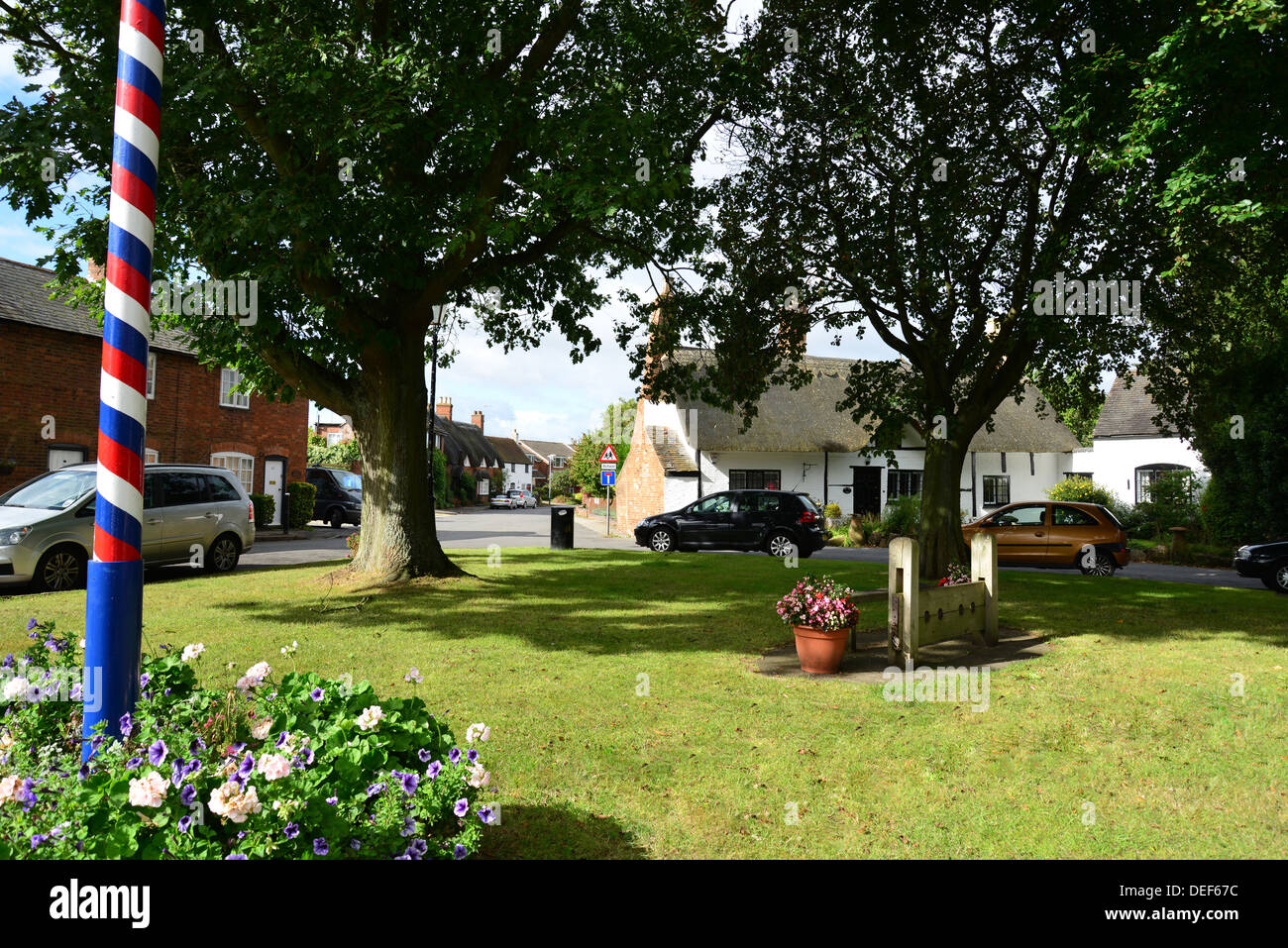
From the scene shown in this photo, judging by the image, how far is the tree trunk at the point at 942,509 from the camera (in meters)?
15.2

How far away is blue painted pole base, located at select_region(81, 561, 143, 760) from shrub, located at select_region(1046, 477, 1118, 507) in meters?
33.6

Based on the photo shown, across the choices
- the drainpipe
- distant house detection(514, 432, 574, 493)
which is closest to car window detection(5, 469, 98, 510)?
the drainpipe

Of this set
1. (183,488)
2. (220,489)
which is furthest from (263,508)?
(183,488)

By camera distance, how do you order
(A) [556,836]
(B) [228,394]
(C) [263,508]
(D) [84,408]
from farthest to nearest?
1. (B) [228,394]
2. (C) [263,508]
3. (D) [84,408]
4. (A) [556,836]

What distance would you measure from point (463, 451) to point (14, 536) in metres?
49.7

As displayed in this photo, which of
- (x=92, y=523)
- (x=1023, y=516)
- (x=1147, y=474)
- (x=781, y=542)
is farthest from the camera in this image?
(x=1147, y=474)

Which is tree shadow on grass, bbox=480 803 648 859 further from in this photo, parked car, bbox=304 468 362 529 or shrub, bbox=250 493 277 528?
parked car, bbox=304 468 362 529

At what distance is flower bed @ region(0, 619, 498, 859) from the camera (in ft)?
8.17

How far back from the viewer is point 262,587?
1226 cm

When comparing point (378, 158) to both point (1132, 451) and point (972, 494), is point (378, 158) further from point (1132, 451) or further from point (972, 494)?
point (1132, 451)

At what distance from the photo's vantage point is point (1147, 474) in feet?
107

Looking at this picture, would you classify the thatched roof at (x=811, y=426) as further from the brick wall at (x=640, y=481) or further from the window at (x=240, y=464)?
the window at (x=240, y=464)
